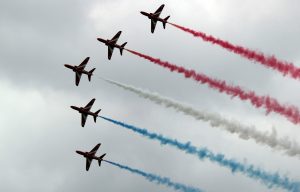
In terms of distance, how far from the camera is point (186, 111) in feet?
400

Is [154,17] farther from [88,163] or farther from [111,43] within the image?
[88,163]

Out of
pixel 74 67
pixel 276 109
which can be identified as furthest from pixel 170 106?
pixel 74 67

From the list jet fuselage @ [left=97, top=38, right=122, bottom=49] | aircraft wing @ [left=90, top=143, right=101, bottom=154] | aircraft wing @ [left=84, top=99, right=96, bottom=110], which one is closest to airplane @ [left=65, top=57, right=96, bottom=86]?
aircraft wing @ [left=84, top=99, right=96, bottom=110]

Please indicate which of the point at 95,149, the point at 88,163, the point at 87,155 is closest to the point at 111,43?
the point at 95,149

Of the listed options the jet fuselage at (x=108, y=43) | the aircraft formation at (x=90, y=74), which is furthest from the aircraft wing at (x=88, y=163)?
the jet fuselage at (x=108, y=43)

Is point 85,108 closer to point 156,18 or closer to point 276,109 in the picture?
point 156,18

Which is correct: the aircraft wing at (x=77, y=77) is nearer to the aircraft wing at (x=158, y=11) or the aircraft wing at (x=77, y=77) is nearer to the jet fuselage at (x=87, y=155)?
the jet fuselage at (x=87, y=155)

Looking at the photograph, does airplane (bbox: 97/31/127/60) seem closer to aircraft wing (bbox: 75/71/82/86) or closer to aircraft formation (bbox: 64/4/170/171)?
aircraft formation (bbox: 64/4/170/171)

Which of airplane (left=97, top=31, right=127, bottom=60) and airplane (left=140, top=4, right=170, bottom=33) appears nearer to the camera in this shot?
airplane (left=140, top=4, right=170, bottom=33)

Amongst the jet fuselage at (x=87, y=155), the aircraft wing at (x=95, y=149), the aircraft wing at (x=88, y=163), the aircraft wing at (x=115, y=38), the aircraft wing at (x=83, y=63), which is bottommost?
the aircraft wing at (x=88, y=163)

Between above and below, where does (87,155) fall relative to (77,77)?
below

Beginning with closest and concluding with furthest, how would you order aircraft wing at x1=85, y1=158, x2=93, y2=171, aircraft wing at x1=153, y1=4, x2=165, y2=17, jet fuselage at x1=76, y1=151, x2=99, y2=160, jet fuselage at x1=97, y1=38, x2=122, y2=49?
aircraft wing at x1=153, y1=4, x2=165, y2=17, jet fuselage at x1=97, y1=38, x2=122, y2=49, jet fuselage at x1=76, y1=151, x2=99, y2=160, aircraft wing at x1=85, y1=158, x2=93, y2=171

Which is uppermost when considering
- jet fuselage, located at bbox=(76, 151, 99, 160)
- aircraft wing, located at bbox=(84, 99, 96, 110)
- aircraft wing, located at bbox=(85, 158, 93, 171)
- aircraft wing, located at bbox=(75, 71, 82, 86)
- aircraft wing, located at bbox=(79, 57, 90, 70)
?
aircraft wing, located at bbox=(79, 57, 90, 70)

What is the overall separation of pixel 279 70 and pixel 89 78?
46.0 metres
